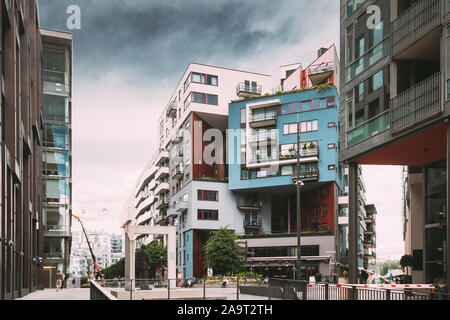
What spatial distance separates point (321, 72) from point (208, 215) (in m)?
24.8

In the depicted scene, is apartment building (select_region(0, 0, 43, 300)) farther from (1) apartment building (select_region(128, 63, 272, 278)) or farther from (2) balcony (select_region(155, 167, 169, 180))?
(2) balcony (select_region(155, 167, 169, 180))

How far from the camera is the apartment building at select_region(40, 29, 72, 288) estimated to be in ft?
207

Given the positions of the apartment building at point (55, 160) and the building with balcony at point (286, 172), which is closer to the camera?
the apartment building at point (55, 160)

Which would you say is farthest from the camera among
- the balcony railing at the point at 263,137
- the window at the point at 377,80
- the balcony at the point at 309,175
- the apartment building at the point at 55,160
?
the balcony railing at the point at 263,137

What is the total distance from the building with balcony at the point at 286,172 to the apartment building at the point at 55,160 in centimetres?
2242

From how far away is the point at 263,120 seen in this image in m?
72.4

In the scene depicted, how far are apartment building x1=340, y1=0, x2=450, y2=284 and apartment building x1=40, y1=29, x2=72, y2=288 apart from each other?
1775 inches

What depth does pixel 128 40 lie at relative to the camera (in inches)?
960

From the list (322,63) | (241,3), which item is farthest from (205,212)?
(241,3)

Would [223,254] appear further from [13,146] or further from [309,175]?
[13,146]

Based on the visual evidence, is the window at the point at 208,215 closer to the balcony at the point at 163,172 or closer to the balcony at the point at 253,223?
the balcony at the point at 253,223

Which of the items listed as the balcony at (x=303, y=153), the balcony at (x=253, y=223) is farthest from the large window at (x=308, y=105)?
the balcony at (x=253, y=223)

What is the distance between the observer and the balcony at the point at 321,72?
2904 inches
